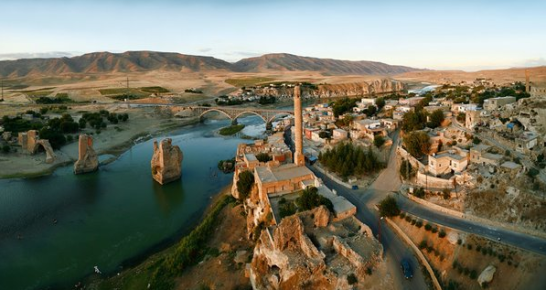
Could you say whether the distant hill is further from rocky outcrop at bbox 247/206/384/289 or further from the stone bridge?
rocky outcrop at bbox 247/206/384/289

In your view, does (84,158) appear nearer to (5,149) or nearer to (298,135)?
(5,149)

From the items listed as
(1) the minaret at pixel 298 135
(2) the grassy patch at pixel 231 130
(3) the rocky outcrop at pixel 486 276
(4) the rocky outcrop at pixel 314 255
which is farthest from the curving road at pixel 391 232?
(2) the grassy patch at pixel 231 130

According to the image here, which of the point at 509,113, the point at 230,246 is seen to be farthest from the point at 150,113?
the point at 509,113

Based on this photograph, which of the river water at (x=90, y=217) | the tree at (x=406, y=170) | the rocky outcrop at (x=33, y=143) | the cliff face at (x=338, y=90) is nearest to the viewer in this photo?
the river water at (x=90, y=217)

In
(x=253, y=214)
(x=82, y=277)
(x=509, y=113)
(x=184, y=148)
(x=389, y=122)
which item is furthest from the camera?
(x=184, y=148)

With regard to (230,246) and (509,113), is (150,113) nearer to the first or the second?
(230,246)

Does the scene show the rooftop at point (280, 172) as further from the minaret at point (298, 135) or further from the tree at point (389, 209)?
the tree at point (389, 209)

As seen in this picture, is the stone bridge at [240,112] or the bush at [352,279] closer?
the bush at [352,279]
